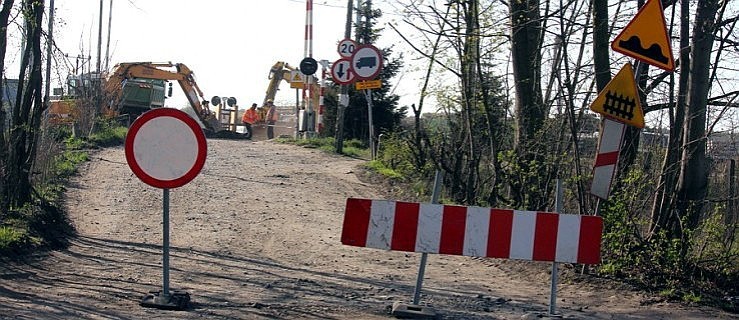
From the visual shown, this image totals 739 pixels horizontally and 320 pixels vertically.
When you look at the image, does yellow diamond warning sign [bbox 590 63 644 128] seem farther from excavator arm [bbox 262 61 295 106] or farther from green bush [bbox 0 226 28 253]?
excavator arm [bbox 262 61 295 106]

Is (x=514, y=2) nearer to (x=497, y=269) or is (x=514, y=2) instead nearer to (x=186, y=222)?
(x=497, y=269)

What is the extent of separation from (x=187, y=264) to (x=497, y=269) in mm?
3619

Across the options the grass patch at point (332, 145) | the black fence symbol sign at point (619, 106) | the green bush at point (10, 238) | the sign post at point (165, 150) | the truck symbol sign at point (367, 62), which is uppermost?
the truck symbol sign at point (367, 62)

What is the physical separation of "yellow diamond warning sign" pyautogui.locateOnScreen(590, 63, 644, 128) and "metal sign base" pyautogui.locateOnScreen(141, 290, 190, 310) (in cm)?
418

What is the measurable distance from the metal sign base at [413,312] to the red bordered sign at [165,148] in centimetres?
208

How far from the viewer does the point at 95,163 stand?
67.0 ft

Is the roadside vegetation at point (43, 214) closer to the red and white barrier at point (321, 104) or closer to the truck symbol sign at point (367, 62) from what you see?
the truck symbol sign at point (367, 62)

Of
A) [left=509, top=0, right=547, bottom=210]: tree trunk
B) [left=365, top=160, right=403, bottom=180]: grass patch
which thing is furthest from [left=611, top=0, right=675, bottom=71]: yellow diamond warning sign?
[left=365, top=160, right=403, bottom=180]: grass patch

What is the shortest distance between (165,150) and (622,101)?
4.28m

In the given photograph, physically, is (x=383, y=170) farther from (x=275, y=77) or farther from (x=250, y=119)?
(x=275, y=77)

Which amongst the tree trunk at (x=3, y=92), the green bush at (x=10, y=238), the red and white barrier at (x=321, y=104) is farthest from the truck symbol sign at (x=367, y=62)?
the green bush at (x=10, y=238)

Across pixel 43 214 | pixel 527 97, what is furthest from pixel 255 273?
pixel 527 97

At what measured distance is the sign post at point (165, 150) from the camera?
8.16 metres

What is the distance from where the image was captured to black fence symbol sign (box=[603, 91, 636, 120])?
366 inches
